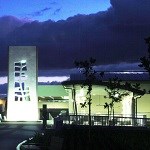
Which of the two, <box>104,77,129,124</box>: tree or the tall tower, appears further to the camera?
the tall tower

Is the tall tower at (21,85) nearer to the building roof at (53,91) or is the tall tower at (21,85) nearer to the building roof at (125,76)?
the building roof at (125,76)

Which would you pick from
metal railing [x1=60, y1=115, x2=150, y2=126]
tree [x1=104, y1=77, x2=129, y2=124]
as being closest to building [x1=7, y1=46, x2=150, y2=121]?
tree [x1=104, y1=77, x2=129, y2=124]

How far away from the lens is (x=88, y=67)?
28969mm

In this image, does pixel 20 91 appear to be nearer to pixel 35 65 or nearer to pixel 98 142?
pixel 35 65

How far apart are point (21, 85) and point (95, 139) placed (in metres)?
23.2

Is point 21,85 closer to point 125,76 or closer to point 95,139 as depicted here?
point 125,76

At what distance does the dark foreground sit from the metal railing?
1036mm

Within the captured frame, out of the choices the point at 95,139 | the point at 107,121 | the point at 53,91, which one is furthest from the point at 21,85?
the point at 95,139

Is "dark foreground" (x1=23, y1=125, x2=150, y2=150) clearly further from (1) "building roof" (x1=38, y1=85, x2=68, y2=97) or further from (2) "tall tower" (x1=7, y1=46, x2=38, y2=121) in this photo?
(1) "building roof" (x1=38, y1=85, x2=68, y2=97)

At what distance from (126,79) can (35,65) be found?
888 centimetres

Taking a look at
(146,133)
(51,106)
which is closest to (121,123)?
(146,133)

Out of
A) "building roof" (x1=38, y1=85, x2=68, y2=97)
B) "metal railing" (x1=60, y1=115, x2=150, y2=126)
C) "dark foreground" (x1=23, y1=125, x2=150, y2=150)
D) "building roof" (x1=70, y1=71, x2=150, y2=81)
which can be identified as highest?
"building roof" (x1=70, y1=71, x2=150, y2=81)

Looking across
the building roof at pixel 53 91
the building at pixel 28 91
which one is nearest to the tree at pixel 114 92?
the building at pixel 28 91

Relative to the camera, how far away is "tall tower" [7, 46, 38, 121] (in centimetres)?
4666
